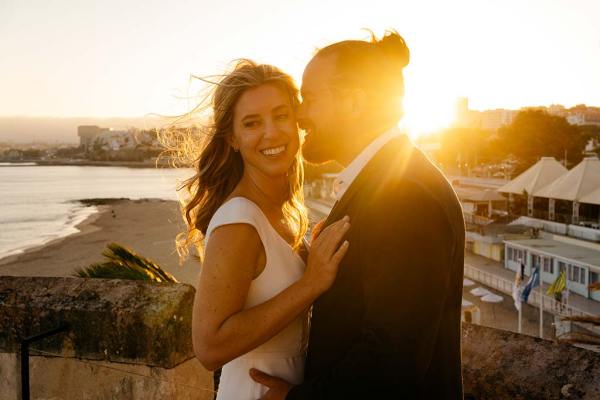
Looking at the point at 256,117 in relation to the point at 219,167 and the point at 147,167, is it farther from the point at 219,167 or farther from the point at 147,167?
→ the point at 147,167

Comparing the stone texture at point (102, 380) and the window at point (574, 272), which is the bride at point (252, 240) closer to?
the stone texture at point (102, 380)

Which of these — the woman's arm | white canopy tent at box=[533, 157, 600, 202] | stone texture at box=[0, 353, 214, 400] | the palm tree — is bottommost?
white canopy tent at box=[533, 157, 600, 202]

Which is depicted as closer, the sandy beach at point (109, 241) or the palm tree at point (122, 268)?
the palm tree at point (122, 268)

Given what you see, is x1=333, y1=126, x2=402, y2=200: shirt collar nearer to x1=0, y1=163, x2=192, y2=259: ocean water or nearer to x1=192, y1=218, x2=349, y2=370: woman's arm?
x1=192, y1=218, x2=349, y2=370: woman's arm

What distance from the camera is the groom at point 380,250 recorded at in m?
1.32

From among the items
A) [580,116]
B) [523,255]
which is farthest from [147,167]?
[523,255]

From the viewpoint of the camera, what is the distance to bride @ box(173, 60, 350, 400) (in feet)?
5.39

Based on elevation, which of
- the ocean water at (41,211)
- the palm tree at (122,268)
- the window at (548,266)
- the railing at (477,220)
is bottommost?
the ocean water at (41,211)

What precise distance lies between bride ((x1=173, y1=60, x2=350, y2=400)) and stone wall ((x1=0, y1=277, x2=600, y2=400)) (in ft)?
0.78

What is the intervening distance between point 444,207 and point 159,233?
36822mm

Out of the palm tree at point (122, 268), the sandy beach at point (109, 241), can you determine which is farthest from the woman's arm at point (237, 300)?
the sandy beach at point (109, 241)

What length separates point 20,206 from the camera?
5356cm

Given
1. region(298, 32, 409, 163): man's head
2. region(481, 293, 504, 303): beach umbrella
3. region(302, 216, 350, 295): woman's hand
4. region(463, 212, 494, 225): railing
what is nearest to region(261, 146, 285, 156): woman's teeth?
region(298, 32, 409, 163): man's head

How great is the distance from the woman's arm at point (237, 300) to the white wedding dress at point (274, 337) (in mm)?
101
